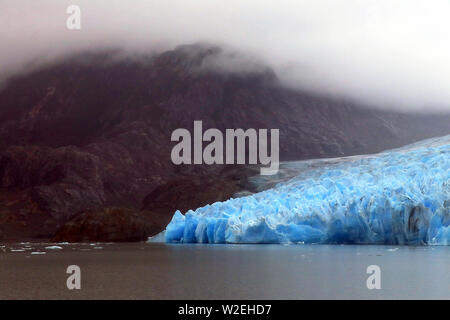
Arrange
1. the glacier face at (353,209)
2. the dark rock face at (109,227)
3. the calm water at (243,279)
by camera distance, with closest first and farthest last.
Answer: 1. the calm water at (243,279)
2. the glacier face at (353,209)
3. the dark rock face at (109,227)

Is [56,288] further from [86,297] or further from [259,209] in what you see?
[259,209]

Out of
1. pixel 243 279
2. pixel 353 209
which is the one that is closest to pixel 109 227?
pixel 353 209

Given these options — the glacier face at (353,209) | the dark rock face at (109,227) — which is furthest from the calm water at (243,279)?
the dark rock face at (109,227)

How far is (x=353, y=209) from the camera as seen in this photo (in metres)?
58.6

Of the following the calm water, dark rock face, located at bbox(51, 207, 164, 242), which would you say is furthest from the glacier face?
dark rock face, located at bbox(51, 207, 164, 242)

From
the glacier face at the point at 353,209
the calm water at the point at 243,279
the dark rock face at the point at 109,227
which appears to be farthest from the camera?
the dark rock face at the point at 109,227

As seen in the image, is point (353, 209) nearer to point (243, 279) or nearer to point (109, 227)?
point (243, 279)

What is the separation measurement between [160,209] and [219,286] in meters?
124

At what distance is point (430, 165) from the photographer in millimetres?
58750

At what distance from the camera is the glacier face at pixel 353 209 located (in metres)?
55.6

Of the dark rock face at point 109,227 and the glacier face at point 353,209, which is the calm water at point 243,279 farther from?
the dark rock face at point 109,227

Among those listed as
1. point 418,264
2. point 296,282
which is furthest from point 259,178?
point 296,282

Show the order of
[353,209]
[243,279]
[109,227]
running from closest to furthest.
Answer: [243,279]
[353,209]
[109,227]

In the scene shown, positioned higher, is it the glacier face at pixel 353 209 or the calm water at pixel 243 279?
the glacier face at pixel 353 209
